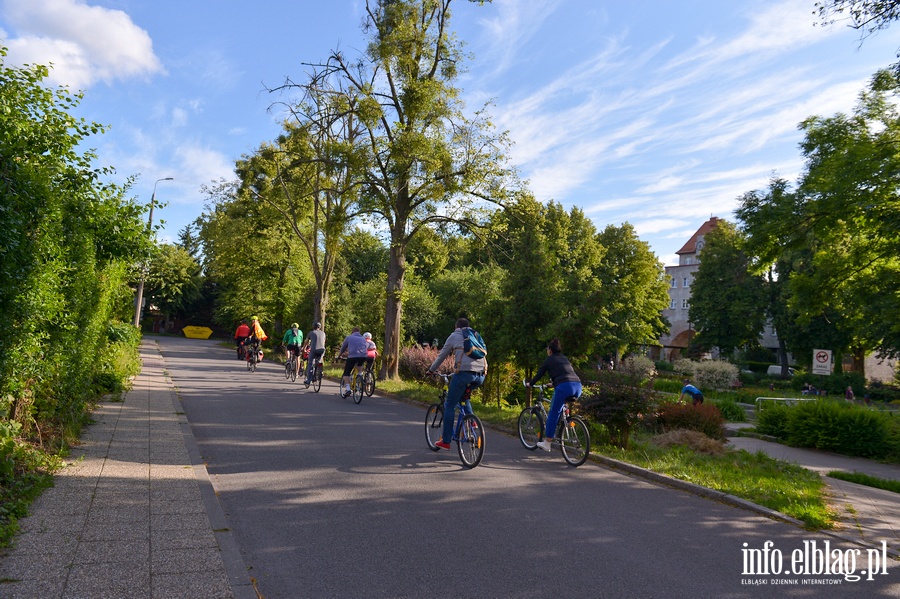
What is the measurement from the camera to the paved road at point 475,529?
4.52 m

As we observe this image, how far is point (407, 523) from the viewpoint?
5766 mm

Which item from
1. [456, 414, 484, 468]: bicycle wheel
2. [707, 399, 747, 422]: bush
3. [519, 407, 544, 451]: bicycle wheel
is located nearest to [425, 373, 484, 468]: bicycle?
[456, 414, 484, 468]: bicycle wheel

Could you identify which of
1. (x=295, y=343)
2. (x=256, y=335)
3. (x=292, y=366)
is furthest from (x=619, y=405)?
(x=256, y=335)

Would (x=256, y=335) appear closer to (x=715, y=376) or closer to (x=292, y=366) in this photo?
(x=292, y=366)

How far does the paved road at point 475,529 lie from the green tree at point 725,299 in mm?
49692

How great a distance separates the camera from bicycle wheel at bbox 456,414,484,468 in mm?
8320

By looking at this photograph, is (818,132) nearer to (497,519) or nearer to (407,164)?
(407,164)

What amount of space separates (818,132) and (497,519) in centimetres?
1558

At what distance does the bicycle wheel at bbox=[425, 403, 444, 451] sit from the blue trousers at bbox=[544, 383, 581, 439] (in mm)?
1554

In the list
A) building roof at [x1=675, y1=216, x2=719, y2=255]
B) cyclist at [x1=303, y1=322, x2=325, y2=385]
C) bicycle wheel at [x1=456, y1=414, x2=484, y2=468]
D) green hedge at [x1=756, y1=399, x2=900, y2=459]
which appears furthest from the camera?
building roof at [x1=675, y1=216, x2=719, y2=255]

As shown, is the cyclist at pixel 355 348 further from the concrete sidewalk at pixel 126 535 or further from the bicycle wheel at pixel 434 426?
the concrete sidewalk at pixel 126 535

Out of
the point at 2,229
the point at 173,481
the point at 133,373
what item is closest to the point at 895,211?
the point at 173,481

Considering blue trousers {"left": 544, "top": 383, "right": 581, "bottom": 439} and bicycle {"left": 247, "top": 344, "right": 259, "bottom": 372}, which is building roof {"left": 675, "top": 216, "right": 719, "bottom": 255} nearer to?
bicycle {"left": 247, "top": 344, "right": 259, "bottom": 372}

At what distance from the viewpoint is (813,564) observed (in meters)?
5.24
